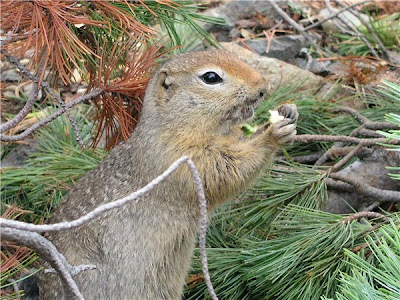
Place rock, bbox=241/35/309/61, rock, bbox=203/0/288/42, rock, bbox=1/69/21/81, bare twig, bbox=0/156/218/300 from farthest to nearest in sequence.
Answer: rock, bbox=203/0/288/42 → rock, bbox=1/69/21/81 → rock, bbox=241/35/309/61 → bare twig, bbox=0/156/218/300

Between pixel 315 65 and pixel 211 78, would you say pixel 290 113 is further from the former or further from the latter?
pixel 315 65

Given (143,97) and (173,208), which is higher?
(143,97)

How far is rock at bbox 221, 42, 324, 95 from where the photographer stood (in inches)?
175

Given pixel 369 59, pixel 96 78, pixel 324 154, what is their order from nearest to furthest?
pixel 96 78, pixel 324 154, pixel 369 59

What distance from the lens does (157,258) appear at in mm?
2867

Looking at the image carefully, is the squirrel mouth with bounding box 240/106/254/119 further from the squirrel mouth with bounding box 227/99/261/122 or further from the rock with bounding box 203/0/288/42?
the rock with bounding box 203/0/288/42

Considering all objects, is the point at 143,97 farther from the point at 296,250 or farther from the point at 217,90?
the point at 296,250

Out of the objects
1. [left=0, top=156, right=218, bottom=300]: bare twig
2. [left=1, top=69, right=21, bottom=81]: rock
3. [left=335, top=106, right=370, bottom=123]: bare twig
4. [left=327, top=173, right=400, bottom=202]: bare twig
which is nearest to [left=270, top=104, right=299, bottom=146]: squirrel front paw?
[left=327, top=173, right=400, bottom=202]: bare twig

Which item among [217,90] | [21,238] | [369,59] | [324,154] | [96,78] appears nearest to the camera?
[21,238]

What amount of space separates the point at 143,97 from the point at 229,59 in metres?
0.55

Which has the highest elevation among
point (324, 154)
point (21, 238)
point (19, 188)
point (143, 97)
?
point (21, 238)

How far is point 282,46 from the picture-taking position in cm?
500

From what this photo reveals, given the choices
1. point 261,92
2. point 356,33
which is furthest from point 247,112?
point 356,33

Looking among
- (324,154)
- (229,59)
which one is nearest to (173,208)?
(229,59)
